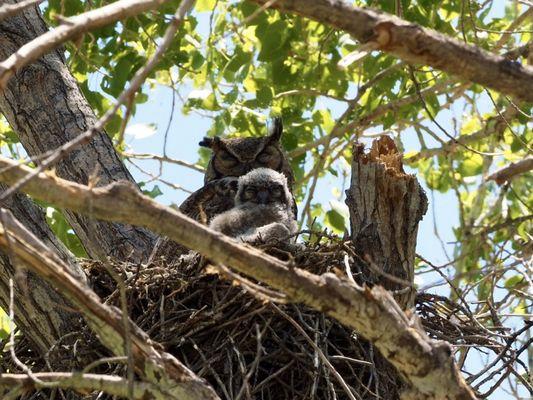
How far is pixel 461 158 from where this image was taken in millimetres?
7383

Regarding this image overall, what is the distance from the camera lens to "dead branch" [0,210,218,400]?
2570 mm

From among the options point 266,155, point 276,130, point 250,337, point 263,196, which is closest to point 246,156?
point 266,155

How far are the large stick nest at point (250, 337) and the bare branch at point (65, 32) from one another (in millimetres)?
1608

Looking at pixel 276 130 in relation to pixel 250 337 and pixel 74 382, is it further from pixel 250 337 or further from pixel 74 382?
pixel 74 382

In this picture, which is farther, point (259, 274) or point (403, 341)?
point (403, 341)

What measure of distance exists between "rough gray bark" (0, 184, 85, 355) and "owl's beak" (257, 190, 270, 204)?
50.6 inches

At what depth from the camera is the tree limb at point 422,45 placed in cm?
241

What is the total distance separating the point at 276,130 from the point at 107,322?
12.8ft

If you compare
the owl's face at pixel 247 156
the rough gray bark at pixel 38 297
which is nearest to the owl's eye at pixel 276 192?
the owl's face at pixel 247 156

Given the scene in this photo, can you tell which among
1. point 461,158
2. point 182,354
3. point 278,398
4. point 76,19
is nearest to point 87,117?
point 182,354

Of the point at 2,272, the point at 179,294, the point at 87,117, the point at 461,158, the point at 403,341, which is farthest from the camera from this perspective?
the point at 461,158

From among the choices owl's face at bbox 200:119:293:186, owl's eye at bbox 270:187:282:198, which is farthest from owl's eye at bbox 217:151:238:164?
owl's eye at bbox 270:187:282:198

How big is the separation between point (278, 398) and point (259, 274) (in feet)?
4.94

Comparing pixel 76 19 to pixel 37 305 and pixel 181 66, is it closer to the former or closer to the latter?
pixel 37 305
